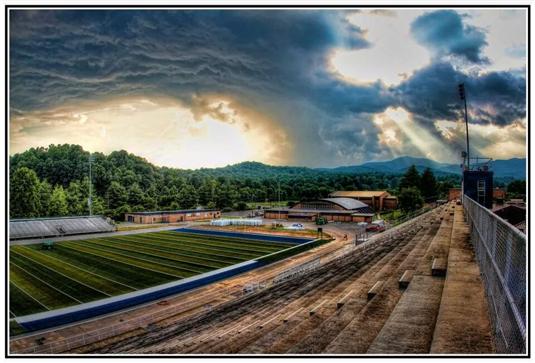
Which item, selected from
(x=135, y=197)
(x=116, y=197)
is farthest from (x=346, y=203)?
(x=116, y=197)

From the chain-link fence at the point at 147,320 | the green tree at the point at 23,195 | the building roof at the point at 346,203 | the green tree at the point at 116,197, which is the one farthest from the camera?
the green tree at the point at 116,197

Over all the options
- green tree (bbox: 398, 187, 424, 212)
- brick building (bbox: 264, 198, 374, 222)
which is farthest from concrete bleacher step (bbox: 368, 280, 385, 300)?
green tree (bbox: 398, 187, 424, 212)

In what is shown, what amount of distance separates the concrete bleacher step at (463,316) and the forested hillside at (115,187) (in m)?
31.3

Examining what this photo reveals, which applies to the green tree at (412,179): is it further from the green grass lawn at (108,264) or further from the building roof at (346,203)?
the green grass lawn at (108,264)

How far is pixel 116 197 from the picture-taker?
1566 inches

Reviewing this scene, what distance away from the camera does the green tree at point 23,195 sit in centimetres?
2858

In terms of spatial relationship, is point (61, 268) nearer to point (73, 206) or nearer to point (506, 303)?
point (506, 303)

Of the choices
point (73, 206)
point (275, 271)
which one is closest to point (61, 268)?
point (275, 271)

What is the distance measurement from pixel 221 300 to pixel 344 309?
19.5 ft

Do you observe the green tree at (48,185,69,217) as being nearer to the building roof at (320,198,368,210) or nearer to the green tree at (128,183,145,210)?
the green tree at (128,183,145,210)

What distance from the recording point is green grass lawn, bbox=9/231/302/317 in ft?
38.6

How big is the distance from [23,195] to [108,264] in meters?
17.8

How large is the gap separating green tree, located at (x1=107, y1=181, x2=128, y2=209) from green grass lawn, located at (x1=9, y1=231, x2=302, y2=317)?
53.2 feet

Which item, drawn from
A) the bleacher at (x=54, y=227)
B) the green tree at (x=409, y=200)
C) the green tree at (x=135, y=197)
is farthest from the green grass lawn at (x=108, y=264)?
the green tree at (x=409, y=200)
